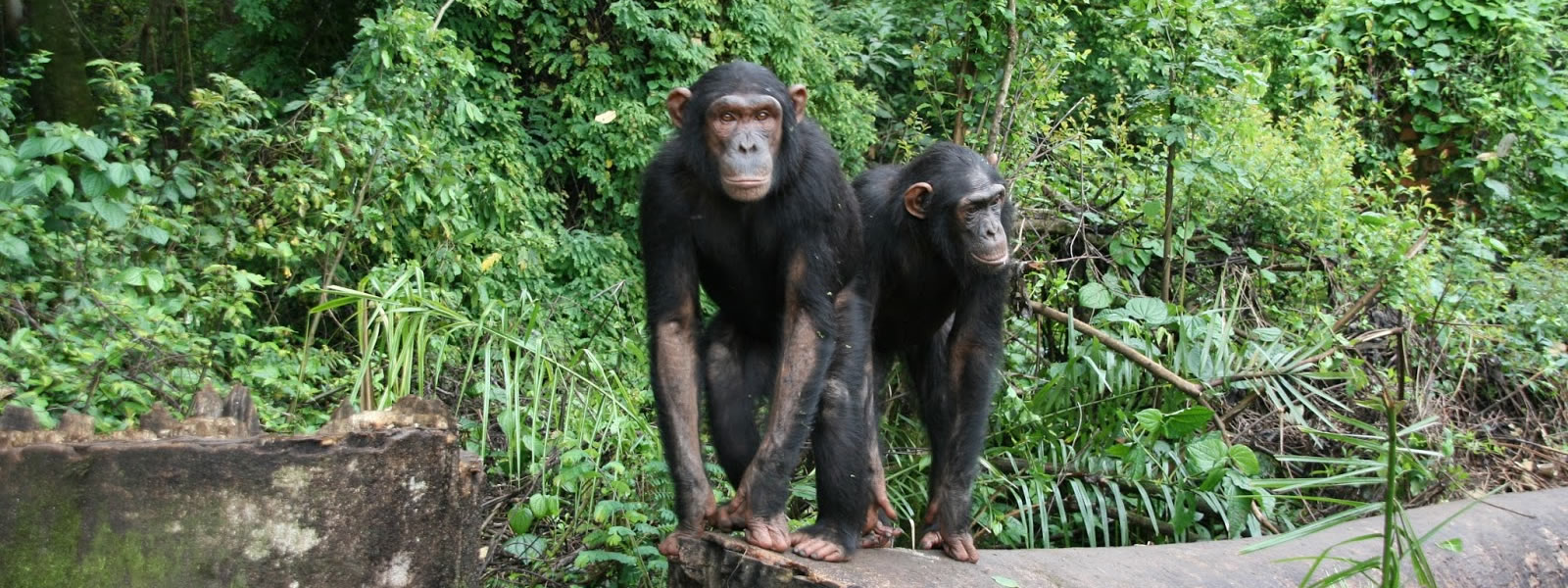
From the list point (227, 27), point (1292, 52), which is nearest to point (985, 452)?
point (1292, 52)

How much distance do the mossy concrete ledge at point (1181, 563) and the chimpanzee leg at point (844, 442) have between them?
15 centimetres

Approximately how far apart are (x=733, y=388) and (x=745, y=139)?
3.78 feet

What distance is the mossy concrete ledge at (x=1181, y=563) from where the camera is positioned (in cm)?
452

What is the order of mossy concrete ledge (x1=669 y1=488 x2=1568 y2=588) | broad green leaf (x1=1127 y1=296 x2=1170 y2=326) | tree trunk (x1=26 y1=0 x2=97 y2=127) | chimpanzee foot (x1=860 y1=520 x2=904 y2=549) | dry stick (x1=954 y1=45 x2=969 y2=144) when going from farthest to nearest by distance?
tree trunk (x1=26 y1=0 x2=97 y2=127), dry stick (x1=954 y1=45 x2=969 y2=144), broad green leaf (x1=1127 y1=296 x2=1170 y2=326), chimpanzee foot (x1=860 y1=520 x2=904 y2=549), mossy concrete ledge (x1=669 y1=488 x2=1568 y2=588)

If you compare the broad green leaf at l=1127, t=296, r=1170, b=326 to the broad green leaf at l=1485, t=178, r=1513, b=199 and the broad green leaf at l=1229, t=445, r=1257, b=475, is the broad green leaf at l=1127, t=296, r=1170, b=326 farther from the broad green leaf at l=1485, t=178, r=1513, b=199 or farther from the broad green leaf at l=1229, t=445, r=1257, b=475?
the broad green leaf at l=1485, t=178, r=1513, b=199

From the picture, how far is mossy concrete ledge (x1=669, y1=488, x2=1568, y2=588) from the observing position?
4523mm

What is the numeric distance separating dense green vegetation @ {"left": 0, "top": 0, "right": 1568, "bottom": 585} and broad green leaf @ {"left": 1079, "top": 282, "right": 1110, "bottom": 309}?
2cm

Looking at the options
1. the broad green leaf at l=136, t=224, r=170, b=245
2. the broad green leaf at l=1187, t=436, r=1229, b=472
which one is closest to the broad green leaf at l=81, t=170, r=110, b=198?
the broad green leaf at l=136, t=224, r=170, b=245

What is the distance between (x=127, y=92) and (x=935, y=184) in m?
4.71

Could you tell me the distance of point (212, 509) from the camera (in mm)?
3703

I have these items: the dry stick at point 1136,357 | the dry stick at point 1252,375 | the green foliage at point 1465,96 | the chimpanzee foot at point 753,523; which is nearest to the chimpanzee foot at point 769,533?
the chimpanzee foot at point 753,523

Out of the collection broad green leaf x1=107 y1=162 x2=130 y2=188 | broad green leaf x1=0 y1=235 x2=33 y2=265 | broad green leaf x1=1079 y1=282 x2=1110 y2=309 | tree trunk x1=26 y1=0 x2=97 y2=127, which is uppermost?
tree trunk x1=26 y1=0 x2=97 y2=127

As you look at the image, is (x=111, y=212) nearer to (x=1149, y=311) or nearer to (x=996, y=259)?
(x=996, y=259)

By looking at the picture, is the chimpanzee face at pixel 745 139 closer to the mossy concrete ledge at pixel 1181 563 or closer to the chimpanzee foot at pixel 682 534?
the chimpanzee foot at pixel 682 534
